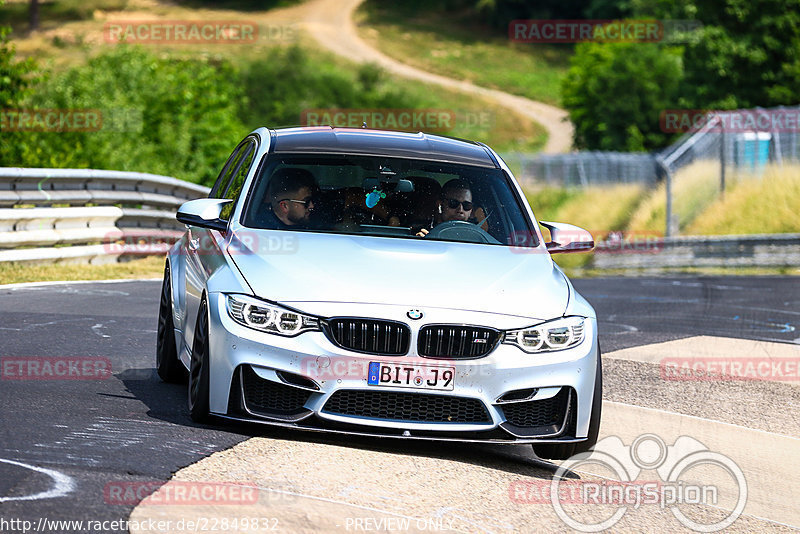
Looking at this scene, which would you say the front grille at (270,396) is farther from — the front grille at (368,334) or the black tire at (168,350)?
the black tire at (168,350)

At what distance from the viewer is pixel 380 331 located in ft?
20.7

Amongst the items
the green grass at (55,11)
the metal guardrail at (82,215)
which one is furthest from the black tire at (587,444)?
the green grass at (55,11)

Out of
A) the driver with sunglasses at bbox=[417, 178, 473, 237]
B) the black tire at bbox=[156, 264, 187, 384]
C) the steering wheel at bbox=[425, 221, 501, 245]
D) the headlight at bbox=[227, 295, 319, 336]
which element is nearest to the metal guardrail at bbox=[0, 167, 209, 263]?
the black tire at bbox=[156, 264, 187, 384]

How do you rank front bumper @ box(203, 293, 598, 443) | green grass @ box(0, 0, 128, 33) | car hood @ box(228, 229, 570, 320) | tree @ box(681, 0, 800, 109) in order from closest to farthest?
1. front bumper @ box(203, 293, 598, 443)
2. car hood @ box(228, 229, 570, 320)
3. tree @ box(681, 0, 800, 109)
4. green grass @ box(0, 0, 128, 33)

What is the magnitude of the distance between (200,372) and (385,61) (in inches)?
3885

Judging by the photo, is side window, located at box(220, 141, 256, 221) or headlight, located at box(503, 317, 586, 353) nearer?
headlight, located at box(503, 317, 586, 353)

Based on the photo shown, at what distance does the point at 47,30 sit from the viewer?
334 ft

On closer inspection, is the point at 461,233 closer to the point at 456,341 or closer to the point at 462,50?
the point at 456,341

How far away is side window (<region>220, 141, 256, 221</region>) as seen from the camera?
25.7 feet

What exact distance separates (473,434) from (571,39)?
105188 millimetres

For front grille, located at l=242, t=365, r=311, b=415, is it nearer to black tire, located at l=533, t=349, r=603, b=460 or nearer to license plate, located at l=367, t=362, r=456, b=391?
license plate, located at l=367, t=362, r=456, b=391

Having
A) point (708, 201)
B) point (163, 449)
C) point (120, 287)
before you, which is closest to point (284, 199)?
point (163, 449)

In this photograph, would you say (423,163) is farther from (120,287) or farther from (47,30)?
(47,30)

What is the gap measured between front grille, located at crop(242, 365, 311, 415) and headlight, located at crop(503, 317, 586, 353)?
3.44ft
